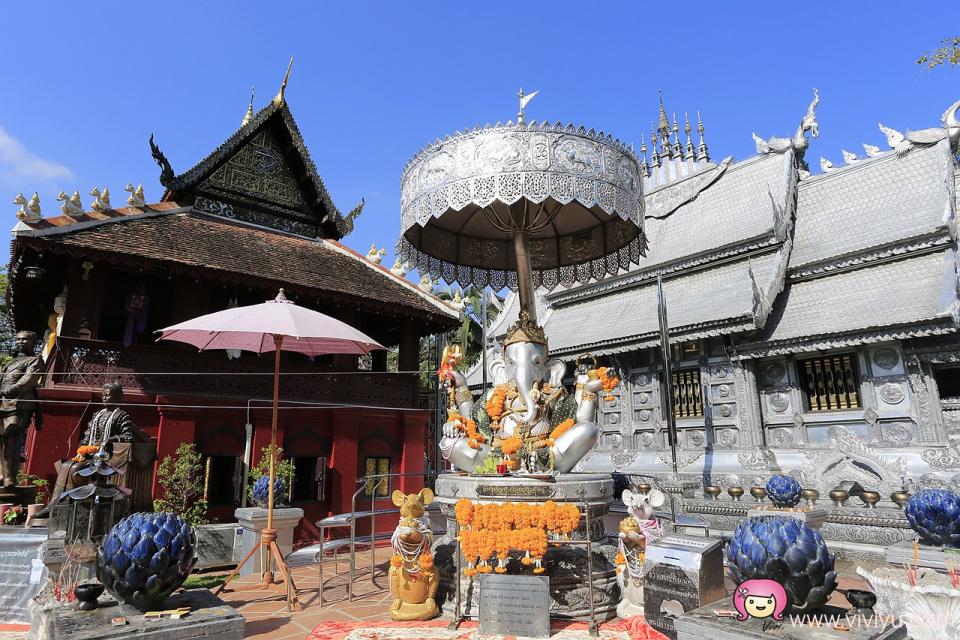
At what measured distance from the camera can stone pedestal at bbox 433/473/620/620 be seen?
4973 mm

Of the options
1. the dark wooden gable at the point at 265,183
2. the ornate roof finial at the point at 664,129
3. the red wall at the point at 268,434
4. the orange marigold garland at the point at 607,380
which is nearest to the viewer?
the orange marigold garland at the point at 607,380

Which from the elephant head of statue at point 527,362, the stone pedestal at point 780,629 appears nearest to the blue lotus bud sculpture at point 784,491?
the elephant head of statue at point 527,362

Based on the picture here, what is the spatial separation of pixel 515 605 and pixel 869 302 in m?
11.0

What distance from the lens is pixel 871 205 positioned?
13.1 meters

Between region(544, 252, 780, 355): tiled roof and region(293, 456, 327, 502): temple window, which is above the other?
region(544, 252, 780, 355): tiled roof

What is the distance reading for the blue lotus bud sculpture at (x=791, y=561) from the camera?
2854 mm

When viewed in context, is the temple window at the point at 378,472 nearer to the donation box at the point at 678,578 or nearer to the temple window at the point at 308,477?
the temple window at the point at 308,477

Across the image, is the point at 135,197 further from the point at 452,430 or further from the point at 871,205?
the point at 871,205

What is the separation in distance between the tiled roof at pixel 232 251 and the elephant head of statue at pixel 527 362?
689 cm

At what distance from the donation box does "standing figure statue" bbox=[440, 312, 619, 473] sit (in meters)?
1.33

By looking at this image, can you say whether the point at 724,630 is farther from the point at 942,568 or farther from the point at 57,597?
the point at 57,597

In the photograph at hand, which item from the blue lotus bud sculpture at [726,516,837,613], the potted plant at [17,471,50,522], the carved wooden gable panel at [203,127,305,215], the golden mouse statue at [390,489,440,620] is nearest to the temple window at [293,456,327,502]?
the potted plant at [17,471,50,522]

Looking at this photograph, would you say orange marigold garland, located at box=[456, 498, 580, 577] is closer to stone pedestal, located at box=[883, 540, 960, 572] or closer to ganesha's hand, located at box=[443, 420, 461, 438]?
ganesha's hand, located at box=[443, 420, 461, 438]

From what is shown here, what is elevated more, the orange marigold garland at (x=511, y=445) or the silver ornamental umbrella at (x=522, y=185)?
the silver ornamental umbrella at (x=522, y=185)
